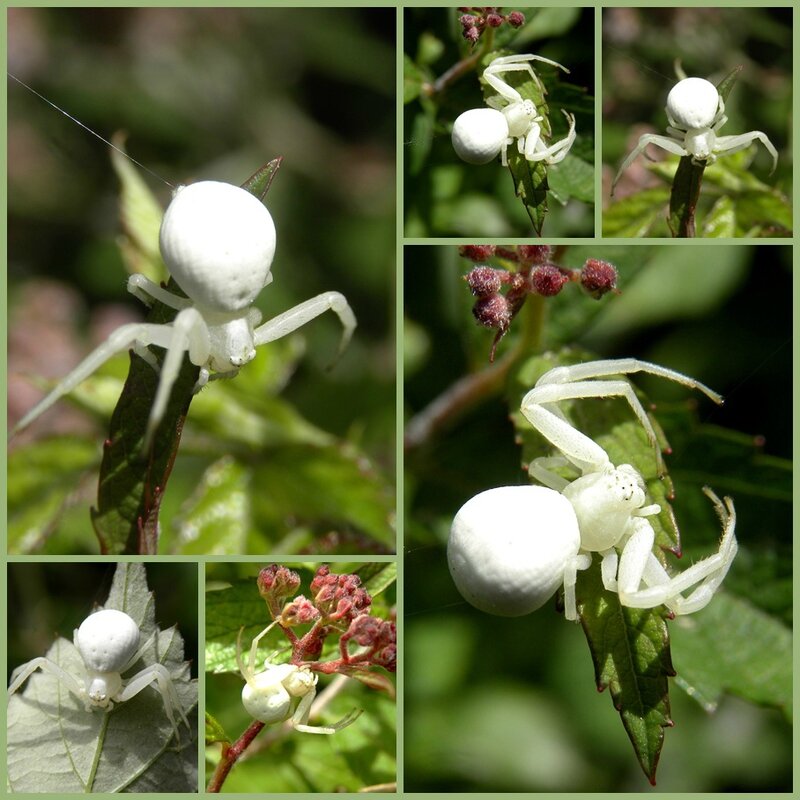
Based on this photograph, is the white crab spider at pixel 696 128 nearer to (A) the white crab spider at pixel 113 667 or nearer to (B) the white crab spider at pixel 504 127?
(B) the white crab spider at pixel 504 127

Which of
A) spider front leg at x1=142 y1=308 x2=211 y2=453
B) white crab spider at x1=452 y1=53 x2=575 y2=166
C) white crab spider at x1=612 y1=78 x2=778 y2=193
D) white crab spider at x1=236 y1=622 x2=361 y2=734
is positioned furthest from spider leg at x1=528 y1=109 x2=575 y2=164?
white crab spider at x1=236 y1=622 x2=361 y2=734

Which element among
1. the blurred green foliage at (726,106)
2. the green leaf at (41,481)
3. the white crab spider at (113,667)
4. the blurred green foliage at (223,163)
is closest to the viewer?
the white crab spider at (113,667)

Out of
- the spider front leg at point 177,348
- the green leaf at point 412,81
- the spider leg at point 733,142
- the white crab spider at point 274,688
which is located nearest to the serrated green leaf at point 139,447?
the spider front leg at point 177,348

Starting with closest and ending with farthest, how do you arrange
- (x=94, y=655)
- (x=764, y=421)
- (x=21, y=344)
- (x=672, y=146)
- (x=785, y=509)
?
(x=94, y=655) → (x=672, y=146) → (x=785, y=509) → (x=764, y=421) → (x=21, y=344)

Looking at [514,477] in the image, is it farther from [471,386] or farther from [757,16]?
[757,16]

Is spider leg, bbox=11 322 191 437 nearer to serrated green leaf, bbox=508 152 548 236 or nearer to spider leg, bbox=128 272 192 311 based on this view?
spider leg, bbox=128 272 192 311

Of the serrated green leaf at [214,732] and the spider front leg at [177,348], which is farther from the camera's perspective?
the serrated green leaf at [214,732]

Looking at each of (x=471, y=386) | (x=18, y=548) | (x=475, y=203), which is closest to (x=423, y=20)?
(x=475, y=203)
